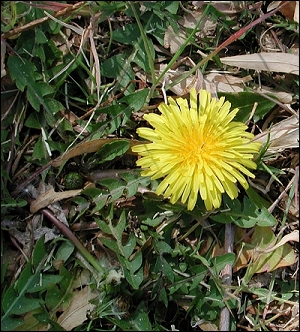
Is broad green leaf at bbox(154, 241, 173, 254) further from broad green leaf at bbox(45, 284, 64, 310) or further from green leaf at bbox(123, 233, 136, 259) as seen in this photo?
broad green leaf at bbox(45, 284, 64, 310)

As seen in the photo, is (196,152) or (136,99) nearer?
(196,152)

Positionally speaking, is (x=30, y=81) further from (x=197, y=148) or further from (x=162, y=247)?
(x=162, y=247)

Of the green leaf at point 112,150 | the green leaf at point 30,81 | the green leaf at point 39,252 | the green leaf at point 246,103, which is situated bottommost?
the green leaf at point 39,252

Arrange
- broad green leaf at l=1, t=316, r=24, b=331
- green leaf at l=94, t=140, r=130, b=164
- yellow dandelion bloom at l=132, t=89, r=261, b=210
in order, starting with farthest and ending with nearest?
green leaf at l=94, t=140, r=130, b=164 → broad green leaf at l=1, t=316, r=24, b=331 → yellow dandelion bloom at l=132, t=89, r=261, b=210

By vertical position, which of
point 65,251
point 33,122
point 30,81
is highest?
point 30,81

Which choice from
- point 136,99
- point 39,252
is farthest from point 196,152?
point 39,252

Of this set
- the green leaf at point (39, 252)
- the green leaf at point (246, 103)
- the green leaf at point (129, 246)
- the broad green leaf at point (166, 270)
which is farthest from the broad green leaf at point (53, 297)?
the green leaf at point (246, 103)

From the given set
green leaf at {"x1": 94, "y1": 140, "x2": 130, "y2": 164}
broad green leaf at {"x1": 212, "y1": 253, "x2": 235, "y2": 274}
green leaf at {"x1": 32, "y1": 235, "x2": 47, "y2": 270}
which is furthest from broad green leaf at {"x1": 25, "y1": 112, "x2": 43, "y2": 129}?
broad green leaf at {"x1": 212, "y1": 253, "x2": 235, "y2": 274}

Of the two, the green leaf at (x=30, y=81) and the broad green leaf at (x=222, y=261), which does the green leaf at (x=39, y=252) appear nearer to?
the green leaf at (x=30, y=81)

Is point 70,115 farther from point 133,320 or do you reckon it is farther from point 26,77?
point 133,320
